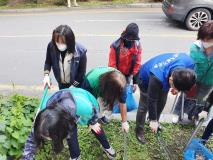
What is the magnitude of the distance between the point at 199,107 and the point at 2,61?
187 inches

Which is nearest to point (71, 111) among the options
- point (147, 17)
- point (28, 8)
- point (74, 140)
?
point (74, 140)

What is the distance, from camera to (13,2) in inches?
575

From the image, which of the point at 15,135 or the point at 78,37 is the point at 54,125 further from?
the point at 78,37

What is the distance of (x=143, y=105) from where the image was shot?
171 inches

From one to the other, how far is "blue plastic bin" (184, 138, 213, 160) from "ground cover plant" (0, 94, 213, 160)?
1.11 ft

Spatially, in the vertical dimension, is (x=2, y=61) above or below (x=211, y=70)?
below

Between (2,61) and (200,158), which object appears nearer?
(200,158)


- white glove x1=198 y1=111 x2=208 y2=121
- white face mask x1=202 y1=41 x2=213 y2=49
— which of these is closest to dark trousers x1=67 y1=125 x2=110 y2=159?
white glove x1=198 y1=111 x2=208 y2=121

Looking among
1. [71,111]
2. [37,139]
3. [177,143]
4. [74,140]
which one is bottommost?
[177,143]

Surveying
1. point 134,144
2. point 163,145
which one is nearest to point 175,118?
point 163,145

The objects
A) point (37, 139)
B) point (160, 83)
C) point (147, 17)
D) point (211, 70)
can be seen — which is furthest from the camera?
point (147, 17)

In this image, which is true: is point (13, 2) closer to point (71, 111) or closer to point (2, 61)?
point (2, 61)

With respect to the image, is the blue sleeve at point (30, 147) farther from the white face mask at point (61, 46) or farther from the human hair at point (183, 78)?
the human hair at point (183, 78)

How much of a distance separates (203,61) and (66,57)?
5.16ft
